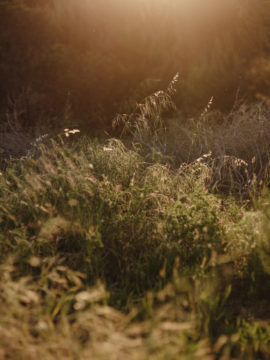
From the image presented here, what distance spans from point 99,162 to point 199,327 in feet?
6.79

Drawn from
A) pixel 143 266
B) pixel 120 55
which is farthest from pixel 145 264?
pixel 120 55

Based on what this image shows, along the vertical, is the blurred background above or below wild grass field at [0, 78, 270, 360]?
above

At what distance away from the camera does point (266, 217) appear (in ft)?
7.69

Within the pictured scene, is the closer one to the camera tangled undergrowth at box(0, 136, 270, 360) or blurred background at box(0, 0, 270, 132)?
tangled undergrowth at box(0, 136, 270, 360)

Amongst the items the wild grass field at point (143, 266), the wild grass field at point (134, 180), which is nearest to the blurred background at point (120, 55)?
the wild grass field at point (134, 180)

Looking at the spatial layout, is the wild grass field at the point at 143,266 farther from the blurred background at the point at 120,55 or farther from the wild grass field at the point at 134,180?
the blurred background at the point at 120,55

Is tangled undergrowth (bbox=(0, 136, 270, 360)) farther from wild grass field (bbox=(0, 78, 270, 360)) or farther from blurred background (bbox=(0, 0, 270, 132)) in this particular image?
blurred background (bbox=(0, 0, 270, 132))

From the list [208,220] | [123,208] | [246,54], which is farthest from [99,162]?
[246,54]

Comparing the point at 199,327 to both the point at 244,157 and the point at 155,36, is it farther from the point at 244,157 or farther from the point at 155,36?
the point at 155,36

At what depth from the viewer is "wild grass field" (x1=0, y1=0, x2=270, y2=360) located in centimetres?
177

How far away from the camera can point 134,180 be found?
10.5 feet

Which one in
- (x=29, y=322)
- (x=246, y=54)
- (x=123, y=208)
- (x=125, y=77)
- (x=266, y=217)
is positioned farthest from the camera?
(x=125, y=77)

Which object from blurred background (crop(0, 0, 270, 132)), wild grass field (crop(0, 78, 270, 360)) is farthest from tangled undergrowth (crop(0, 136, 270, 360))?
blurred background (crop(0, 0, 270, 132))

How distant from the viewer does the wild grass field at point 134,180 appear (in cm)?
177
